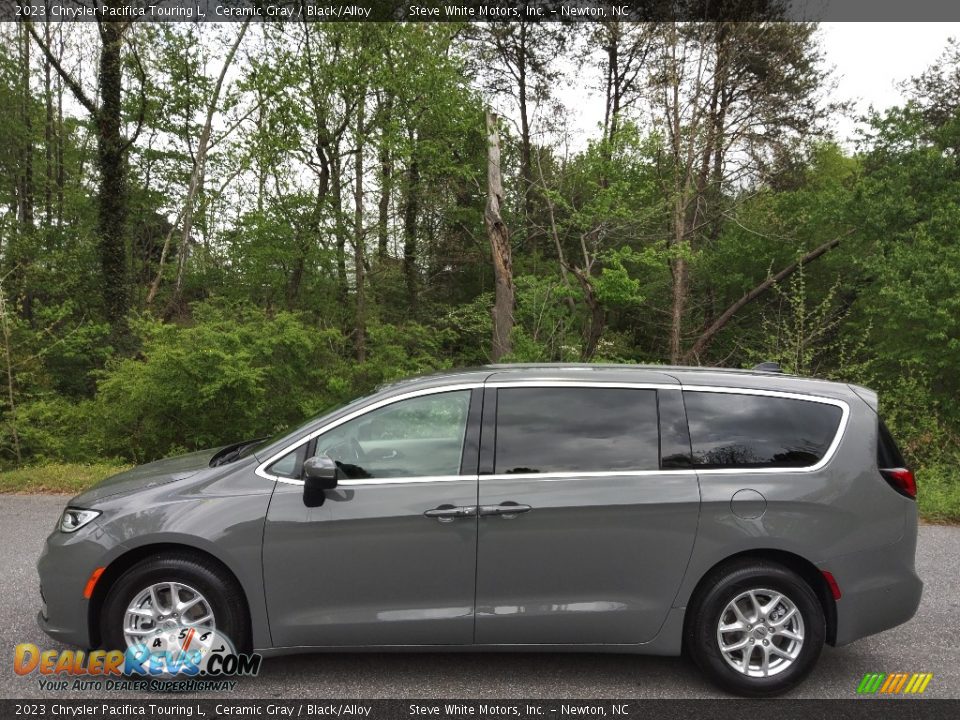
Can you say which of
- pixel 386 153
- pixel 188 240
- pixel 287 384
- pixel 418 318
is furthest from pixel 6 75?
pixel 287 384

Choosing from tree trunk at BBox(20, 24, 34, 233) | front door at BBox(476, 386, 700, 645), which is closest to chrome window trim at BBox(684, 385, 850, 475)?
front door at BBox(476, 386, 700, 645)

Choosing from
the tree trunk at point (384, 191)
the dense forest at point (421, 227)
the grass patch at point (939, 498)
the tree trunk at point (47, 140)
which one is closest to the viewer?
the grass patch at point (939, 498)

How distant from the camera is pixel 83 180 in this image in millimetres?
23812

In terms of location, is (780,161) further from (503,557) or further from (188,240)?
(503,557)

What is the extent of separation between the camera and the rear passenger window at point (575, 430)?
3613mm

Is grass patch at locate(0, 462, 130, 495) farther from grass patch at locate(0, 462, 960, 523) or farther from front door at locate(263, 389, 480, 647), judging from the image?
front door at locate(263, 389, 480, 647)

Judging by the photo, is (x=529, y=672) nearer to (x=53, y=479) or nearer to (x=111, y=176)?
(x=53, y=479)

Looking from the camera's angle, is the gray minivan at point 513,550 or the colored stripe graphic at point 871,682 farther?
the colored stripe graphic at point 871,682

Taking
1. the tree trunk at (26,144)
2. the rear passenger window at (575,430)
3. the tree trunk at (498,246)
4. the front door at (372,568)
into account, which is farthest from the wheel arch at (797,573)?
the tree trunk at (26,144)

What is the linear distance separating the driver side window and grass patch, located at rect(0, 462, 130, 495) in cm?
575

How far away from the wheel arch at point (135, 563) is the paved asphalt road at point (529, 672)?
1.24 ft

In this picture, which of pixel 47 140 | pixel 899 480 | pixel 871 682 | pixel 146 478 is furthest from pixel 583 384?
pixel 47 140

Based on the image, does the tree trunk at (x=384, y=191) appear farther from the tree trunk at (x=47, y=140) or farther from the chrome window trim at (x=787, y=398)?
the chrome window trim at (x=787, y=398)

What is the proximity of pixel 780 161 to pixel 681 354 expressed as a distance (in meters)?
7.61
